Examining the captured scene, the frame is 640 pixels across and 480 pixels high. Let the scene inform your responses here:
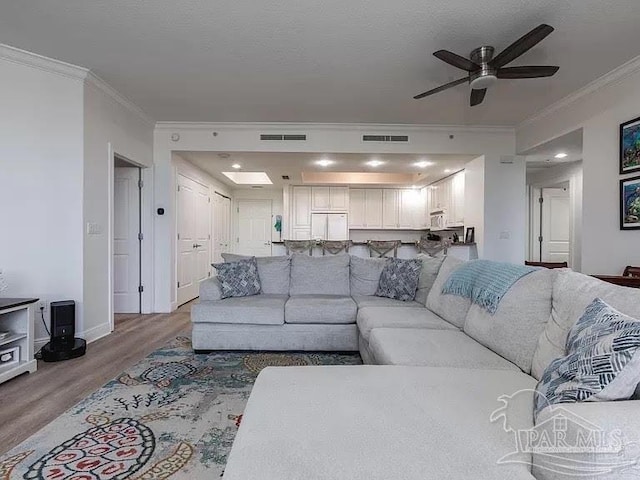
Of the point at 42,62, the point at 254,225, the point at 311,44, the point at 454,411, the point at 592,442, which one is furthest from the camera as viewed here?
the point at 254,225

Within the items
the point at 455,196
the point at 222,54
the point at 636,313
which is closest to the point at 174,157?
the point at 222,54

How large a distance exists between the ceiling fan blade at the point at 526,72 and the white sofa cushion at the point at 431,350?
204 cm

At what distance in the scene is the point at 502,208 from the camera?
506 cm

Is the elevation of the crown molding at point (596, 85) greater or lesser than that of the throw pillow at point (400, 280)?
greater

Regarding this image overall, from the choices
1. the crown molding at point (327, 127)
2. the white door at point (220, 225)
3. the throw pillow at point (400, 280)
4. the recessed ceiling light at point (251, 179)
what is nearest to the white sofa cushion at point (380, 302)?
the throw pillow at point (400, 280)

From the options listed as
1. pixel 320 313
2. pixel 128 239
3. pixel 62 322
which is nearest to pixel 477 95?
pixel 320 313

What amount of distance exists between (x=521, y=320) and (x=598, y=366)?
2.82 feet

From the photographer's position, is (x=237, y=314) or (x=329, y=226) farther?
(x=329, y=226)

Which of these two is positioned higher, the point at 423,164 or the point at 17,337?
the point at 423,164

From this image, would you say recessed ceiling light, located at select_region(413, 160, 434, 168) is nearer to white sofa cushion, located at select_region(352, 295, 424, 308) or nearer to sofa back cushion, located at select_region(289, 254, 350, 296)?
sofa back cushion, located at select_region(289, 254, 350, 296)

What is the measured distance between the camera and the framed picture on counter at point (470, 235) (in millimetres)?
5276

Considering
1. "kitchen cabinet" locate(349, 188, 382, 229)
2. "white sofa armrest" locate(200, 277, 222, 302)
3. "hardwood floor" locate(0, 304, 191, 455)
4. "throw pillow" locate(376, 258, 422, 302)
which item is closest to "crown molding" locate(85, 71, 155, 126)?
"white sofa armrest" locate(200, 277, 222, 302)

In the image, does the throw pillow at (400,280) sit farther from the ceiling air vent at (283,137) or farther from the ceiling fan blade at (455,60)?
the ceiling air vent at (283,137)

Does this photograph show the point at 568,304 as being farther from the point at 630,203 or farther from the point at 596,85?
A: the point at 596,85
